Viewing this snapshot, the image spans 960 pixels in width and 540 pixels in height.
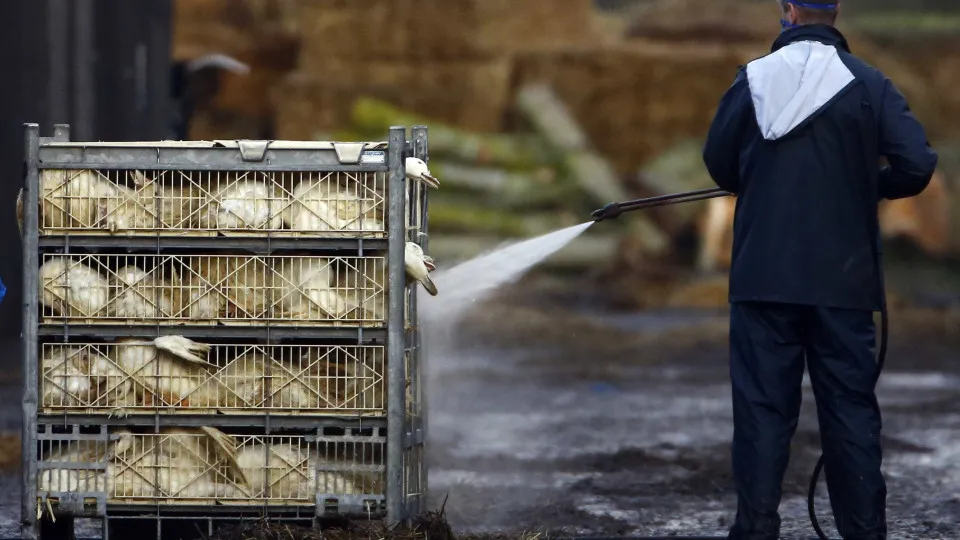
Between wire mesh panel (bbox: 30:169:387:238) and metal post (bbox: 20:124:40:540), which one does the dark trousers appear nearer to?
wire mesh panel (bbox: 30:169:387:238)

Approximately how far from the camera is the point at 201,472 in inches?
218

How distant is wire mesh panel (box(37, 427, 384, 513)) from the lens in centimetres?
551

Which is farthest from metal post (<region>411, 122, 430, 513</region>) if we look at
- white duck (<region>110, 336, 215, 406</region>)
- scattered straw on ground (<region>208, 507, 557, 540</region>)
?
white duck (<region>110, 336, 215, 406</region>)

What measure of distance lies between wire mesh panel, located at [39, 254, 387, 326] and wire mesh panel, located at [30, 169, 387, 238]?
108 millimetres

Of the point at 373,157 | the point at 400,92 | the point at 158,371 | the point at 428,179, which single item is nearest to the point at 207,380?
the point at 158,371

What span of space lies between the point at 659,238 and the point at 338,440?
48.1 ft

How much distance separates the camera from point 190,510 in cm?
555

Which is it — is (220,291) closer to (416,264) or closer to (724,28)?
(416,264)

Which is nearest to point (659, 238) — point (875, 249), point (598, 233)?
point (598, 233)

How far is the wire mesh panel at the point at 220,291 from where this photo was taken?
547 centimetres

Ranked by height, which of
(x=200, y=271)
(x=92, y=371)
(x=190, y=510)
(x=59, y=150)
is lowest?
(x=190, y=510)

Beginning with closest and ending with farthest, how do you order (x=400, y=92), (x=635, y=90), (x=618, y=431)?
(x=618, y=431) → (x=400, y=92) → (x=635, y=90)

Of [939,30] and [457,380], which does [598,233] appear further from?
[939,30]

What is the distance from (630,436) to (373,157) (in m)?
4.60
